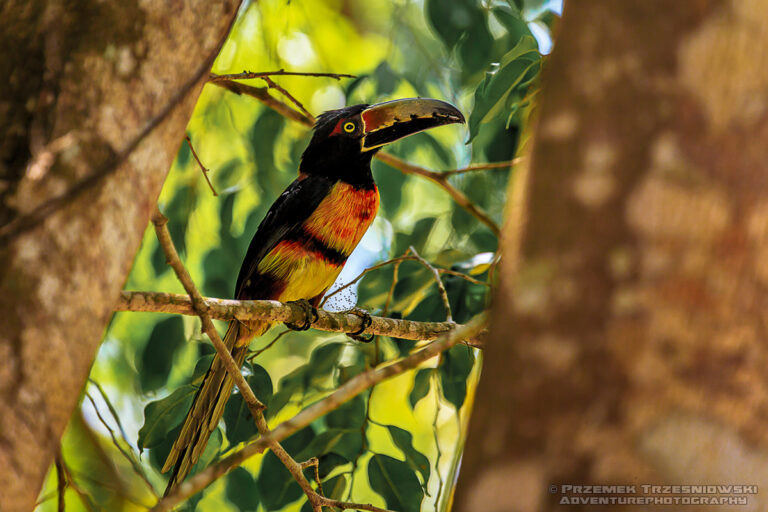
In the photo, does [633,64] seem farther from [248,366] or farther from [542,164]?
[248,366]

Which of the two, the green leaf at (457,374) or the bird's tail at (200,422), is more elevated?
the bird's tail at (200,422)

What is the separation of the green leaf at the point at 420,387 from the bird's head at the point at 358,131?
42.9 inches

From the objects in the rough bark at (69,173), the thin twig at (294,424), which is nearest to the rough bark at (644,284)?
the thin twig at (294,424)

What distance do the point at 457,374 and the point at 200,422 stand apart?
91 cm

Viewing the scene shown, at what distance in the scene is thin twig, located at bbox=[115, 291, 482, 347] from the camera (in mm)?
1950

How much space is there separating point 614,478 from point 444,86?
3501 mm

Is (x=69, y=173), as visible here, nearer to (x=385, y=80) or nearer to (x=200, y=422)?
(x=200, y=422)

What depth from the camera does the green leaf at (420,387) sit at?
2600 mm

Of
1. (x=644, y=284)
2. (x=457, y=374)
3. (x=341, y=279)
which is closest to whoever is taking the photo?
(x=644, y=284)

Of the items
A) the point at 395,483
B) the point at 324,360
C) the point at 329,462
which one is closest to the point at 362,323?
the point at 324,360

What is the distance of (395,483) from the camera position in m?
2.33

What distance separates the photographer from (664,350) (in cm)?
62

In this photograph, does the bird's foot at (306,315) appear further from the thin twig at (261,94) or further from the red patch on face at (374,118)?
the red patch on face at (374,118)

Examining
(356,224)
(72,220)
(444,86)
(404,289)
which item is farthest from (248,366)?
(444,86)
